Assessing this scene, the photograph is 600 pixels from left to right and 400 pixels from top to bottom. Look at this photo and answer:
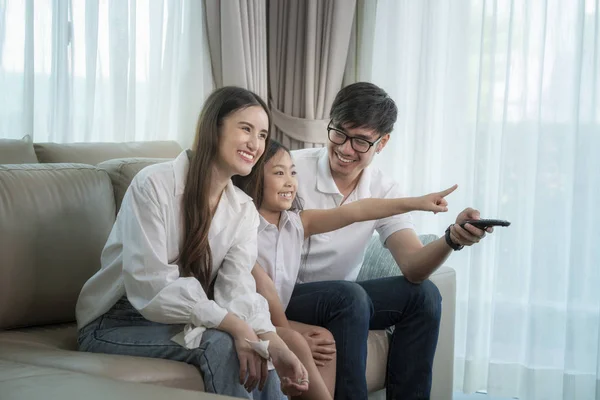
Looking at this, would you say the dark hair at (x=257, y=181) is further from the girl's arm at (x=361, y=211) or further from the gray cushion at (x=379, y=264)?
the gray cushion at (x=379, y=264)

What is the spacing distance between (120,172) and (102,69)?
0.92 metres

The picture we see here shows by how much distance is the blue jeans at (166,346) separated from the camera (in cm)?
179

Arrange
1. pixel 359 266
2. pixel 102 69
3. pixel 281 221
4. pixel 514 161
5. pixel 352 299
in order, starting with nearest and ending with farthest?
pixel 352 299
pixel 281 221
pixel 359 266
pixel 102 69
pixel 514 161

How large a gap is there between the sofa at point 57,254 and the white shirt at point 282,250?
33 centimetres

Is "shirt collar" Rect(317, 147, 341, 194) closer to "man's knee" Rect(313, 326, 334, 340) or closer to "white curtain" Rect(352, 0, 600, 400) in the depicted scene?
"man's knee" Rect(313, 326, 334, 340)

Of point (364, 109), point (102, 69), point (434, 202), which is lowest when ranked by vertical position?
point (434, 202)

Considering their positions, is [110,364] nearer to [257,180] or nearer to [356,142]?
[257,180]

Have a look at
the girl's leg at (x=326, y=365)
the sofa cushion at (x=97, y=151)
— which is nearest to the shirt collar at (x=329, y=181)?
the girl's leg at (x=326, y=365)

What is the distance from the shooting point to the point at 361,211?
7.63ft


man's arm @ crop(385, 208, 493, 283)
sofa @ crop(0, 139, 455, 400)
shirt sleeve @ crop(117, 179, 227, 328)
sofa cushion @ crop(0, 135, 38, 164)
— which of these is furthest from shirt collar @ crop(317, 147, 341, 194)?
sofa cushion @ crop(0, 135, 38, 164)

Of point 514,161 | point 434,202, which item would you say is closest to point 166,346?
point 434,202

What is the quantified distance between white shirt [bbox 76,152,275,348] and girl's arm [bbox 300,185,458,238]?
0.97 feet

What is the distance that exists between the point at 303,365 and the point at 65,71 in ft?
5.32

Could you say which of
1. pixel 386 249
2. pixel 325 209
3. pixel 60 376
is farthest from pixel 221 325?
pixel 386 249
